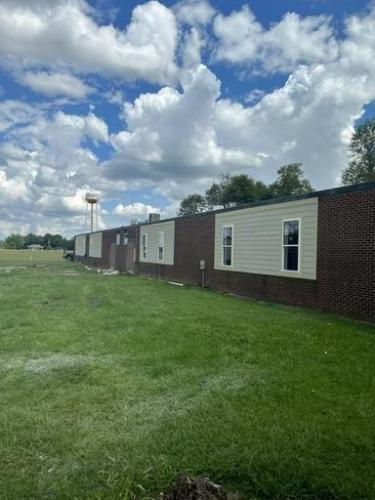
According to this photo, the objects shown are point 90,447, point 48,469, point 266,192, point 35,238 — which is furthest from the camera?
point 35,238

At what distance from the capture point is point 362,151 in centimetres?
4450

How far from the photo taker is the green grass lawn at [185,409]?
294cm

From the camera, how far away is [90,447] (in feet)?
11.1

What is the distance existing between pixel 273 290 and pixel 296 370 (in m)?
7.19

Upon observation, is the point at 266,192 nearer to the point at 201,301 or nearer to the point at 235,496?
the point at 201,301

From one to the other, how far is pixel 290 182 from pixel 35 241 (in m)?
102

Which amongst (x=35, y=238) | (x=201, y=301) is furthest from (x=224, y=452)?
(x=35, y=238)

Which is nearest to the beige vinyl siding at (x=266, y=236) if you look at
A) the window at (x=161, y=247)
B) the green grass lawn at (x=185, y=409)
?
the green grass lawn at (x=185, y=409)

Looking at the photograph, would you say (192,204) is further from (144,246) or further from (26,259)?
(144,246)

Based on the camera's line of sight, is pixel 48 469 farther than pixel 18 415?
No

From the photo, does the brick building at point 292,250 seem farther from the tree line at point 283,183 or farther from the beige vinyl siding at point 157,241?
the tree line at point 283,183

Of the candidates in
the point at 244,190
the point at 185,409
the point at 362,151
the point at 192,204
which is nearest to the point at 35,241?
the point at 192,204

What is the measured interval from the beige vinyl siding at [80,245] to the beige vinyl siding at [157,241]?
20249 millimetres

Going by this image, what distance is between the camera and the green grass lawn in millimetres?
2943
